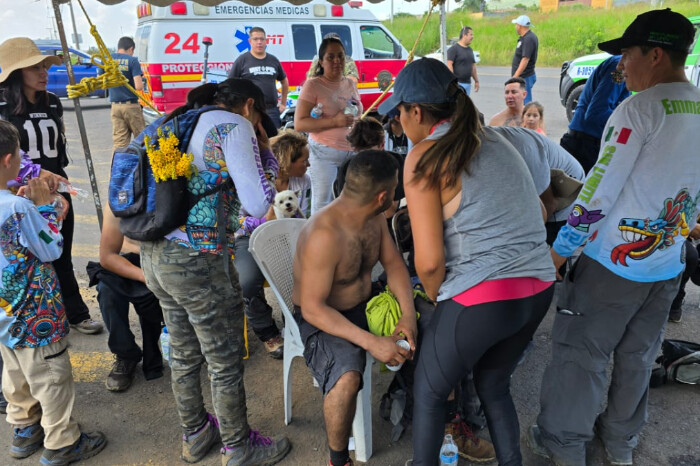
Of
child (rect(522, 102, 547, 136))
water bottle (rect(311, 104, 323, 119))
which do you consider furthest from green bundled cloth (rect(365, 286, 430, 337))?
child (rect(522, 102, 547, 136))

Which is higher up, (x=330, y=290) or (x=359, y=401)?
(x=330, y=290)

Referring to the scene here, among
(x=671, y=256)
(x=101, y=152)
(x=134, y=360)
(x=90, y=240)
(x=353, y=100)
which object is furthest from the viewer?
(x=101, y=152)

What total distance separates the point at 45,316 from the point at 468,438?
2131mm

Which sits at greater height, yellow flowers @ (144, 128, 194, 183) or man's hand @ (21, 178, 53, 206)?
yellow flowers @ (144, 128, 194, 183)

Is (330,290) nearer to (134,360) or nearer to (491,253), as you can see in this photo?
(491,253)

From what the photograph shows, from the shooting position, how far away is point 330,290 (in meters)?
2.36

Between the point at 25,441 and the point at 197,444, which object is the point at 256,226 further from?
the point at 25,441

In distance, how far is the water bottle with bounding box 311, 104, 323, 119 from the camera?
14.0ft

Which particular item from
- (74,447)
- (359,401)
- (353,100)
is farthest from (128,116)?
(359,401)

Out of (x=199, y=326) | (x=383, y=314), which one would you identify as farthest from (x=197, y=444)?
(x=383, y=314)

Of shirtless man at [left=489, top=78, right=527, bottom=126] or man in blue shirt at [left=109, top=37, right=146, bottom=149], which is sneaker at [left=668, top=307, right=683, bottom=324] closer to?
shirtless man at [left=489, top=78, right=527, bottom=126]

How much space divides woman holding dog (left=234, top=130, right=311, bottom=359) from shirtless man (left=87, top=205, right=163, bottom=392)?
59cm

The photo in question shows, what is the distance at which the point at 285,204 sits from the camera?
12.0 feet

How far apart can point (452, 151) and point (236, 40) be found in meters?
8.24
